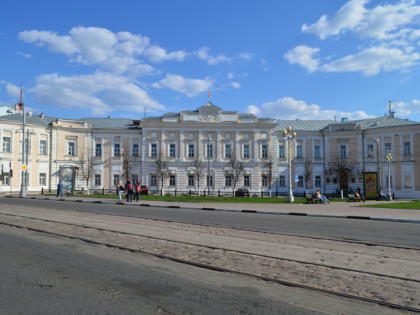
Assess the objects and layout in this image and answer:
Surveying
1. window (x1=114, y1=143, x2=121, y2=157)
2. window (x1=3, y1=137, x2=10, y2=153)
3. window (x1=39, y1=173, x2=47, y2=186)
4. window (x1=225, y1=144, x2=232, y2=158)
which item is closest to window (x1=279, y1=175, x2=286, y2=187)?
window (x1=225, y1=144, x2=232, y2=158)

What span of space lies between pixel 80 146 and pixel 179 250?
49.9 metres

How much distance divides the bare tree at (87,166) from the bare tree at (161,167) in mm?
9616

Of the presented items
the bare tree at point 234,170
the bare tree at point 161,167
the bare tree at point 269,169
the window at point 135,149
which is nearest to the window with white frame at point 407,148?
the bare tree at point 269,169

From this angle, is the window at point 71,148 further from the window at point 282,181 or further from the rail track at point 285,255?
the rail track at point 285,255

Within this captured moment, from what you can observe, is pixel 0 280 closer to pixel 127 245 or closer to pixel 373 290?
pixel 127 245

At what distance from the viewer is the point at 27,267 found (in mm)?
6551

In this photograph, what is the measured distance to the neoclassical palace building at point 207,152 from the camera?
A: 52.2 meters

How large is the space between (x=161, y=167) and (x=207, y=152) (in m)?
7.66

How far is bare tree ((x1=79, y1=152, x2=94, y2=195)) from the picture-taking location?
5048 centimetres

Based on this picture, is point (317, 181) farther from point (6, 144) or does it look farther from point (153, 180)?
point (6, 144)

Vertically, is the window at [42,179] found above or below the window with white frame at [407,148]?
below

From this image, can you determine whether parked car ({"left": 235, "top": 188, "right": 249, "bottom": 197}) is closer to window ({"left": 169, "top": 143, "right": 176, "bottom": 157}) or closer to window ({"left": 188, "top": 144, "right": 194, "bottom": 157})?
window ({"left": 188, "top": 144, "right": 194, "bottom": 157})

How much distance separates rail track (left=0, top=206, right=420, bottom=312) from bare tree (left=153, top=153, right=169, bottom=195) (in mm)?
38278

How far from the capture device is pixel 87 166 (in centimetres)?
5234
